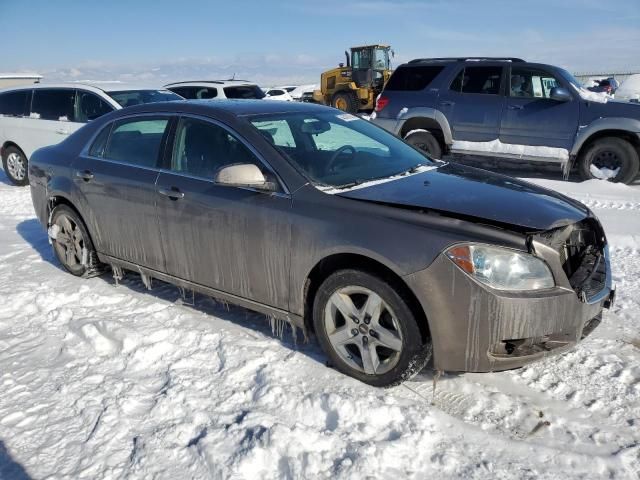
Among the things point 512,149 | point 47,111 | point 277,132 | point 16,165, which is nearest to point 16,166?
point 16,165

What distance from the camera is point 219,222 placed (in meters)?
3.53

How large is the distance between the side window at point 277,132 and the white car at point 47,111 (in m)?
5.70

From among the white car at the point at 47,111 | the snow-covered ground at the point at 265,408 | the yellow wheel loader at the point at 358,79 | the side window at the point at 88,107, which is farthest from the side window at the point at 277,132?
the yellow wheel loader at the point at 358,79

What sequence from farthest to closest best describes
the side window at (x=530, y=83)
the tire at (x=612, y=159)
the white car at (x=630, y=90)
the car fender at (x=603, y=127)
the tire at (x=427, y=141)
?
the white car at (x=630, y=90), the tire at (x=427, y=141), the side window at (x=530, y=83), the tire at (x=612, y=159), the car fender at (x=603, y=127)

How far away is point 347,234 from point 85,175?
2.68 metres

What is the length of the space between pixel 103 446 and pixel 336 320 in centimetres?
139

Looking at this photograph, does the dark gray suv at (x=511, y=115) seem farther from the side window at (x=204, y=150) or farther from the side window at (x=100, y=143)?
the side window at (x=204, y=150)

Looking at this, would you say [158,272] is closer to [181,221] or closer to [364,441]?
[181,221]

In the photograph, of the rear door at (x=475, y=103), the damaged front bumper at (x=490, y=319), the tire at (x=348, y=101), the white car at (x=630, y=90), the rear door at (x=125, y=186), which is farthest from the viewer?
the tire at (x=348, y=101)

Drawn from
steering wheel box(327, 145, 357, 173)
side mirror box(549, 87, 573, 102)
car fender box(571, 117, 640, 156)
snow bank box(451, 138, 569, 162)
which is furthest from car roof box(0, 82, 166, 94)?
car fender box(571, 117, 640, 156)

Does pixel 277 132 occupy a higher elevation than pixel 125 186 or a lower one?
higher

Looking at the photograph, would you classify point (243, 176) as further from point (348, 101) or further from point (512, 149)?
point (348, 101)

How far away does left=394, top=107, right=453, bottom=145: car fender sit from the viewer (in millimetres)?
9133

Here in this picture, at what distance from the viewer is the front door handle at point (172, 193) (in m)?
3.74
